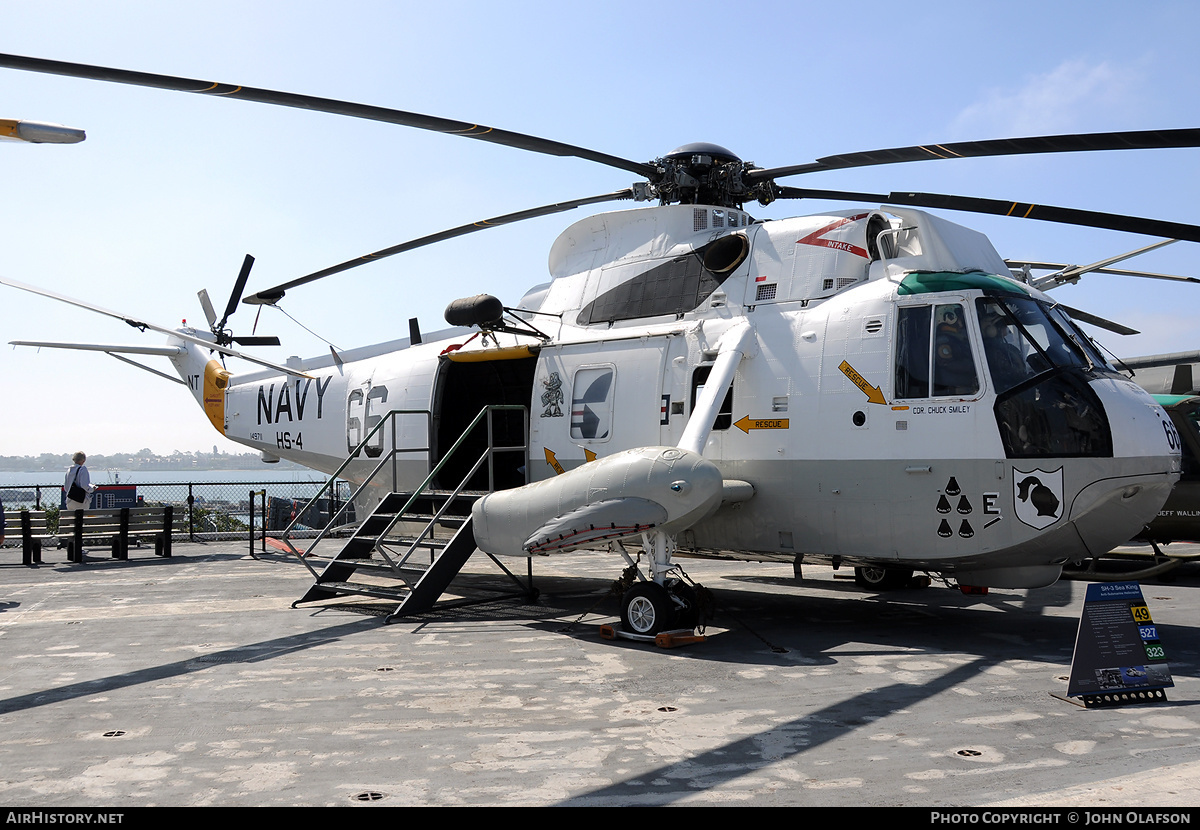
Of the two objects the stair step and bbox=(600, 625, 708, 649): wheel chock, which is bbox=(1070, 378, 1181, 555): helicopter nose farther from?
the stair step

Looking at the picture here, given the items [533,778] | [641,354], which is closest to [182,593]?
[641,354]

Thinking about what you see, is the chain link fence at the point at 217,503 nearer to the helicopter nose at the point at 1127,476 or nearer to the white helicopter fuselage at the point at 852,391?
the white helicopter fuselage at the point at 852,391

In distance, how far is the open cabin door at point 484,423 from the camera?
1341cm

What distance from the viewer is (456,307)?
11.3 meters

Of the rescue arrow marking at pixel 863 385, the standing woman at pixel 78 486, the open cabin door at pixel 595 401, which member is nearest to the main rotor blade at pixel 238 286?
the standing woman at pixel 78 486

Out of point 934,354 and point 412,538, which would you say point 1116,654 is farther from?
point 412,538

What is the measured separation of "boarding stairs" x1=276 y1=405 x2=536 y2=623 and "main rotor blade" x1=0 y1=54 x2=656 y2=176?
10.8 feet

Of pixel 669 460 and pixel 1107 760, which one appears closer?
pixel 1107 760

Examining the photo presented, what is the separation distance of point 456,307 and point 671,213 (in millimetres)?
2991

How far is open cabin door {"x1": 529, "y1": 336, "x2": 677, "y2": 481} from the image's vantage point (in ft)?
33.6

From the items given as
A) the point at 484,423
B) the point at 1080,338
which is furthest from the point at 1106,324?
the point at 484,423

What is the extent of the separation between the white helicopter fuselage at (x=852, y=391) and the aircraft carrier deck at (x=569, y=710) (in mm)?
1171

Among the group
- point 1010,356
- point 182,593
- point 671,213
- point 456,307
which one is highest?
point 671,213
